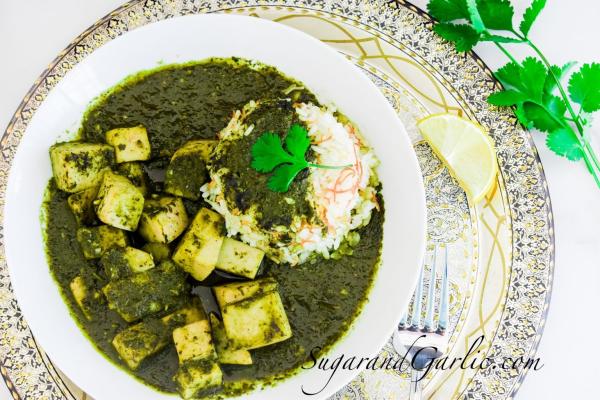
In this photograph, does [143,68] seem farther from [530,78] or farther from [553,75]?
[553,75]

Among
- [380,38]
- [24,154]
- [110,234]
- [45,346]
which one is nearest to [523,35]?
[380,38]

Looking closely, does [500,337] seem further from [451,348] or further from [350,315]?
[350,315]

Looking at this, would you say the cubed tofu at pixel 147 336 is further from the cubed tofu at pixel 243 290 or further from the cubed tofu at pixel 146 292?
the cubed tofu at pixel 243 290

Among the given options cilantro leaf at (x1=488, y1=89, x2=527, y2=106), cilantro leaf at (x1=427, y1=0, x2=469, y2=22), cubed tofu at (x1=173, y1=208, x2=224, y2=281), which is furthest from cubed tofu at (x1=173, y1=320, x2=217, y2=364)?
cilantro leaf at (x1=427, y1=0, x2=469, y2=22)

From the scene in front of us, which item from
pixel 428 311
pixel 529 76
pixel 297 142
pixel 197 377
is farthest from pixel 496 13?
pixel 197 377

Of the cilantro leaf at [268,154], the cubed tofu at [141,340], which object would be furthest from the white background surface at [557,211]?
the cubed tofu at [141,340]

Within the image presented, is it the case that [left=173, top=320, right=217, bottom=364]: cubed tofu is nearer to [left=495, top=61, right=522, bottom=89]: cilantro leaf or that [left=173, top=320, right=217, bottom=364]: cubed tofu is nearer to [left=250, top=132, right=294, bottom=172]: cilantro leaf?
[left=250, top=132, right=294, bottom=172]: cilantro leaf
